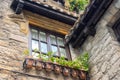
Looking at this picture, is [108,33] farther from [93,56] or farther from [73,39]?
[73,39]

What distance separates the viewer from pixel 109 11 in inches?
207

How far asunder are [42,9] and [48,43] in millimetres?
1009

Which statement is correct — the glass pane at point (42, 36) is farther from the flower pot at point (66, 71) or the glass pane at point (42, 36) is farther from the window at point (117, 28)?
the window at point (117, 28)

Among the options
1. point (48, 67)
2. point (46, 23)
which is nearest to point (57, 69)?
point (48, 67)

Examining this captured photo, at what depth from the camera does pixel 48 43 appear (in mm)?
6227

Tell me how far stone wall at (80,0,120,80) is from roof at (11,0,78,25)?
1.38 meters

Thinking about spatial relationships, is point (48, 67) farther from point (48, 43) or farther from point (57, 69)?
point (48, 43)

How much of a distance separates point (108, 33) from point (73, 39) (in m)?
1.39

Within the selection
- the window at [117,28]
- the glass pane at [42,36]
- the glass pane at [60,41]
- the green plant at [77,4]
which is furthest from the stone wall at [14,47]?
the green plant at [77,4]

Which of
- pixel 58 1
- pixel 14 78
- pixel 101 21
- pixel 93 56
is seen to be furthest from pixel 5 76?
pixel 58 1

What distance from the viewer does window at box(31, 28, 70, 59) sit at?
19.6 feet

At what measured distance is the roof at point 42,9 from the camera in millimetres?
6283

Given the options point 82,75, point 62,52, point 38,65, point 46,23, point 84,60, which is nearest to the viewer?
point 38,65

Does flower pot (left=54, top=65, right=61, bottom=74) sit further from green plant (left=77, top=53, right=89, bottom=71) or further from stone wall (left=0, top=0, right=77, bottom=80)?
green plant (left=77, top=53, right=89, bottom=71)
